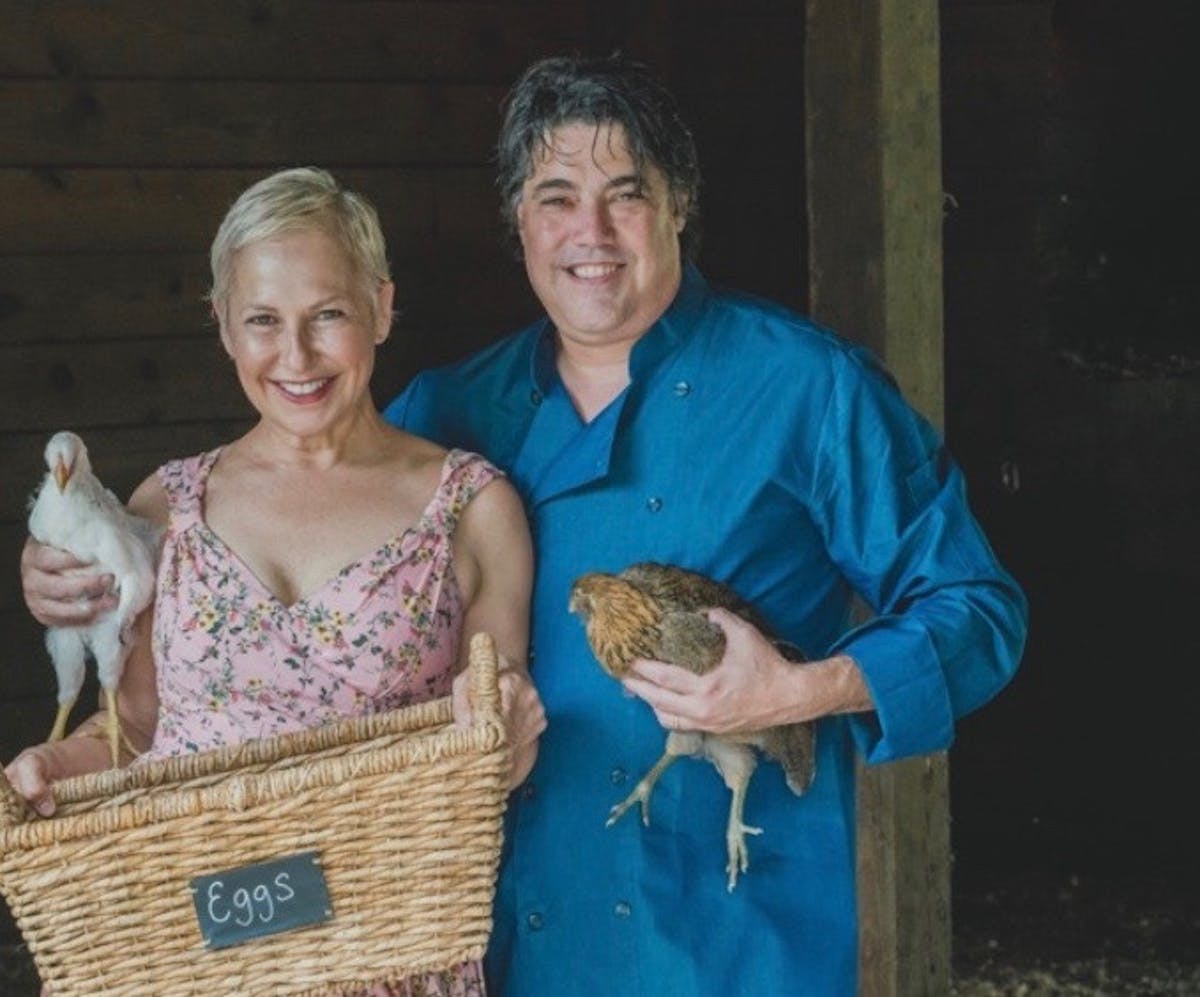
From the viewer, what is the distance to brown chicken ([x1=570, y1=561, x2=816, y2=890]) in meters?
2.42

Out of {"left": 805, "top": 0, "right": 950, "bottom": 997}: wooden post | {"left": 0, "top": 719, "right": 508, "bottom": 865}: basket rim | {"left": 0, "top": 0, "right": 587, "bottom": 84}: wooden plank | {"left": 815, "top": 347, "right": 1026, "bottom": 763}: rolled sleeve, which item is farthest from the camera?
{"left": 0, "top": 0, "right": 587, "bottom": 84}: wooden plank

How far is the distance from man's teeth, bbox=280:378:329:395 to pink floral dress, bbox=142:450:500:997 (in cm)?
21

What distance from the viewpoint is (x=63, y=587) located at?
2631 mm

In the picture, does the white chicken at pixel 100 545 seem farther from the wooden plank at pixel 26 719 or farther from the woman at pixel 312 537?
the wooden plank at pixel 26 719

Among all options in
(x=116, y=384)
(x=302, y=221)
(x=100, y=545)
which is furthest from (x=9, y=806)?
(x=116, y=384)

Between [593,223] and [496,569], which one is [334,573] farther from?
[593,223]

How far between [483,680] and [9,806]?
51cm

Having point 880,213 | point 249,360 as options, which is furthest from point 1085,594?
point 249,360

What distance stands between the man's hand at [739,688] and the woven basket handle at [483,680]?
21 cm

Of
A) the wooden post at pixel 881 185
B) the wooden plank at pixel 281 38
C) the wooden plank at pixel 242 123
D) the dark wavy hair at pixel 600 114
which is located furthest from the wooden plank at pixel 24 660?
the dark wavy hair at pixel 600 114

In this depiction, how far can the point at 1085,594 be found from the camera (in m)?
6.12

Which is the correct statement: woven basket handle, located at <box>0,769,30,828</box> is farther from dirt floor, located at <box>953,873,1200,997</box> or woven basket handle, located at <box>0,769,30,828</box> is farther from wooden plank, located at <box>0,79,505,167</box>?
dirt floor, located at <box>953,873,1200,997</box>

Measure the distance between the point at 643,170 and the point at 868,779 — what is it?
177 cm

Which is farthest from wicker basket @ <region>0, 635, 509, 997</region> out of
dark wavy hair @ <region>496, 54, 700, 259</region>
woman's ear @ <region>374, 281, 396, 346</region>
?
dark wavy hair @ <region>496, 54, 700, 259</region>
